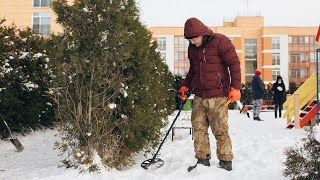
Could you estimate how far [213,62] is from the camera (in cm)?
510

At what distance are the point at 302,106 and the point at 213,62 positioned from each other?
19.5ft

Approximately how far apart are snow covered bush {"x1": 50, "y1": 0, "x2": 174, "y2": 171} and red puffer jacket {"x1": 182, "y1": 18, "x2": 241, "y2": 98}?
3.18 feet

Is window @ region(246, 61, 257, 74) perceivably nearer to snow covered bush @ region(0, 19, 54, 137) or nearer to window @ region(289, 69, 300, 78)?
window @ region(289, 69, 300, 78)

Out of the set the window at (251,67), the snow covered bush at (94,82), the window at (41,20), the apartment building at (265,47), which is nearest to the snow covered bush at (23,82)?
the snow covered bush at (94,82)

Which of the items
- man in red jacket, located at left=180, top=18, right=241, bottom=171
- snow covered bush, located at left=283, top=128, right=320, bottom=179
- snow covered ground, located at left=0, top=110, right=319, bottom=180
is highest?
man in red jacket, located at left=180, top=18, right=241, bottom=171

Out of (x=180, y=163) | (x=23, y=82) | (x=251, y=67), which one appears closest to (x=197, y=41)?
(x=180, y=163)

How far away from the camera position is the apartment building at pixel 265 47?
196ft

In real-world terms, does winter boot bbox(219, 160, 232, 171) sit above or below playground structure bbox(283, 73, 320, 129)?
below

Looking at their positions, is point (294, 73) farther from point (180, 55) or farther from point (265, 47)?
point (180, 55)

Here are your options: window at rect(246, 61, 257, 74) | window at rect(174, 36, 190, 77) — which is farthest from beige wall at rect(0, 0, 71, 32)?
window at rect(246, 61, 257, 74)

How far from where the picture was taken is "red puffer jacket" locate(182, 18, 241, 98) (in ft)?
16.4

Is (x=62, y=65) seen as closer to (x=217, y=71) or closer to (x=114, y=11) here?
(x=114, y=11)

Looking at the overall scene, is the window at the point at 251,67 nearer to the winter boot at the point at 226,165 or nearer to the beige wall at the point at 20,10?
the beige wall at the point at 20,10

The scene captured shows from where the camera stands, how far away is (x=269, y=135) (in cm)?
826
